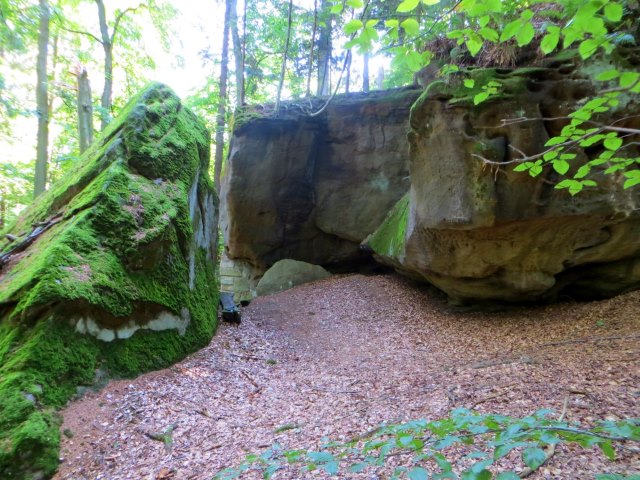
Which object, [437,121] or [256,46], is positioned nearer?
[437,121]

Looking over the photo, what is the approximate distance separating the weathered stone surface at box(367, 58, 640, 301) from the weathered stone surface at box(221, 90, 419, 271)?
13.6 ft

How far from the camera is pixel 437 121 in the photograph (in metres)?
6.15

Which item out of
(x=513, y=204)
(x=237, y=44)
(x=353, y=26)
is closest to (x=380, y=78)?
(x=237, y=44)

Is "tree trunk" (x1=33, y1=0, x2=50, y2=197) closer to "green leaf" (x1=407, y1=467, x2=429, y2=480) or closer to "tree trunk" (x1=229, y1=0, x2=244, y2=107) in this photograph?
"tree trunk" (x1=229, y1=0, x2=244, y2=107)

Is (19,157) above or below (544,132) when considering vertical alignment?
above

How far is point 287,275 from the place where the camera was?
37.5 ft

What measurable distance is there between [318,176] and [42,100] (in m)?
7.94

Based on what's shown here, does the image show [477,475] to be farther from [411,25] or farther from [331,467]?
[411,25]

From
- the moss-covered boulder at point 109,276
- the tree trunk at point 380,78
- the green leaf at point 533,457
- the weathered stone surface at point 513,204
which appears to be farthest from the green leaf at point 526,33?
the tree trunk at point 380,78

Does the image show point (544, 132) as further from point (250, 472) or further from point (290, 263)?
point (290, 263)

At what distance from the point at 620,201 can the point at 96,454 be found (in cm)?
709

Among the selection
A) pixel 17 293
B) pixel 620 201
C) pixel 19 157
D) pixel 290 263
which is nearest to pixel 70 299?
pixel 17 293

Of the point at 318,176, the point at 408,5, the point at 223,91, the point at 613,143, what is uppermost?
the point at 223,91

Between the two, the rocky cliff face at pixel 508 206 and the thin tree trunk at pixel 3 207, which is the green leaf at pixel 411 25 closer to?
the rocky cliff face at pixel 508 206
